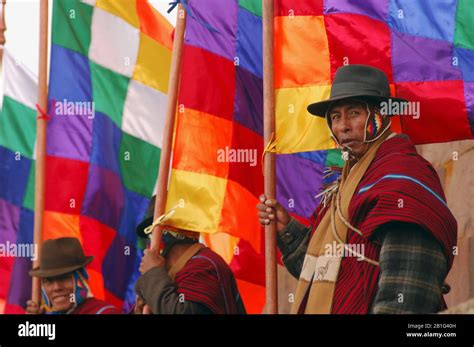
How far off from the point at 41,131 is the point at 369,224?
4.36 meters

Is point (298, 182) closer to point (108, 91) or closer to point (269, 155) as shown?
point (269, 155)

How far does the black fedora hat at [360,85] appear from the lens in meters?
8.33

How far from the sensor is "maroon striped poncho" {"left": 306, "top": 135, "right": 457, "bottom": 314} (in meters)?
7.81

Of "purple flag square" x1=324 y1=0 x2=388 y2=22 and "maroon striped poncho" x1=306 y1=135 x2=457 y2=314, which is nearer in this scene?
"maroon striped poncho" x1=306 y1=135 x2=457 y2=314

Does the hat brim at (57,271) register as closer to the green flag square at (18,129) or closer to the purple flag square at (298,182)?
the purple flag square at (298,182)

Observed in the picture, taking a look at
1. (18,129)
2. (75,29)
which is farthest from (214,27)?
(18,129)

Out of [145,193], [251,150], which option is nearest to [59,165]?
[145,193]

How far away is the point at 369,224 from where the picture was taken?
7922 mm

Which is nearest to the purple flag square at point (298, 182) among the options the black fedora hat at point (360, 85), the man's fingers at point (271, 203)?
the man's fingers at point (271, 203)

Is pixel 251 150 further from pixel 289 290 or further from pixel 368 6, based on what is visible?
pixel 289 290

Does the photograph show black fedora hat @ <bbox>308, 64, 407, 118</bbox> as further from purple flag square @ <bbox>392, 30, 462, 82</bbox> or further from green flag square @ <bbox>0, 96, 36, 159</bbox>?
green flag square @ <bbox>0, 96, 36, 159</bbox>

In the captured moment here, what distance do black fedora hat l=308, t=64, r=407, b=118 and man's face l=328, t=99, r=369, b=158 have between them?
6 centimetres

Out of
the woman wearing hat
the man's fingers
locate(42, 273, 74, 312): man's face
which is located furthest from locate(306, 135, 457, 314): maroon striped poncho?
locate(42, 273, 74, 312): man's face

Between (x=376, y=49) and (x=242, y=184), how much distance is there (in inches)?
55.8
